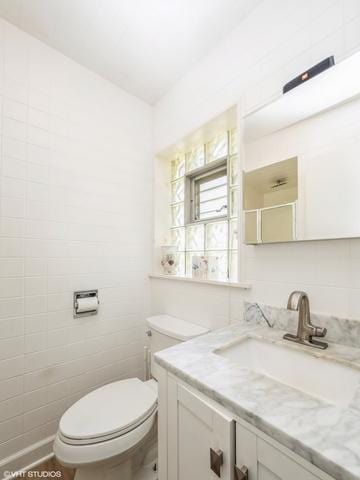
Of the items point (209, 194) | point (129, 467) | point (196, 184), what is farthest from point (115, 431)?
point (196, 184)

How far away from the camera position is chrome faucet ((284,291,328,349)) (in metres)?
0.82

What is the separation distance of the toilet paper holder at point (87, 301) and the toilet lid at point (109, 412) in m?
0.46

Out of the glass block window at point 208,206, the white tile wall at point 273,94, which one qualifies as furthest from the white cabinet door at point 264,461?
the glass block window at point 208,206

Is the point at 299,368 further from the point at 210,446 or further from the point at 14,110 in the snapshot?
the point at 14,110

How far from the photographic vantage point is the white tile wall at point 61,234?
1.23 metres

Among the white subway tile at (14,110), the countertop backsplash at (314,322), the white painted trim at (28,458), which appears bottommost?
the white painted trim at (28,458)

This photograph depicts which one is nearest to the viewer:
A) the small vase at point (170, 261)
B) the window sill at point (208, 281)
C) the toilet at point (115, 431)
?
the toilet at point (115, 431)

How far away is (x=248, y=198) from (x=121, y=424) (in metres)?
1.19

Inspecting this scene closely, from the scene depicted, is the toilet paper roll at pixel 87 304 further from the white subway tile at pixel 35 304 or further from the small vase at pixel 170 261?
the small vase at pixel 170 261

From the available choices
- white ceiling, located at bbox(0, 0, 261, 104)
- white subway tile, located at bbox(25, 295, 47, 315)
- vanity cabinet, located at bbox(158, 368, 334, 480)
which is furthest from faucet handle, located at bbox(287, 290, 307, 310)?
white ceiling, located at bbox(0, 0, 261, 104)

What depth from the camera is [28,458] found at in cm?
122

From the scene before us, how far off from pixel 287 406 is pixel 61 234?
1388mm

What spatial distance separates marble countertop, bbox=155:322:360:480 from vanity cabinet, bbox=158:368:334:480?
1.3 inches

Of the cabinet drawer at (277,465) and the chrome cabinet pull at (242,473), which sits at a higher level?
the cabinet drawer at (277,465)
